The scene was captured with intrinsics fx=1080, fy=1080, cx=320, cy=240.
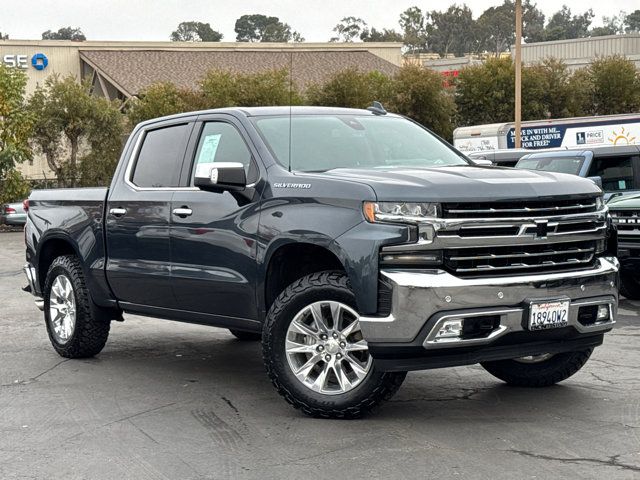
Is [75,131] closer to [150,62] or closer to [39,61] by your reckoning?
[150,62]

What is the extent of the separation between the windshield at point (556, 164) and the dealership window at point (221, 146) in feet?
27.2

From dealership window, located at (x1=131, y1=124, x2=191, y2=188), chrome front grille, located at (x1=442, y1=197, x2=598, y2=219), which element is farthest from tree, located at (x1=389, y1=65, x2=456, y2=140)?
chrome front grille, located at (x1=442, y1=197, x2=598, y2=219)

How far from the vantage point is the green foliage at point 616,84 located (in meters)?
49.9

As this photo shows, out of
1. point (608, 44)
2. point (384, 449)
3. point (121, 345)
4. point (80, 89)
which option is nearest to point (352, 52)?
point (608, 44)

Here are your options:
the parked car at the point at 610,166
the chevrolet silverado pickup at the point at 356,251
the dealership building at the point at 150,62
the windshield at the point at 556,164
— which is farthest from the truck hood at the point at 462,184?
the dealership building at the point at 150,62

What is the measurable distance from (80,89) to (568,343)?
106 feet

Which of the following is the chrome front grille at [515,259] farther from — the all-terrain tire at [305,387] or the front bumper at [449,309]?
the all-terrain tire at [305,387]

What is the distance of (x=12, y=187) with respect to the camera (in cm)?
3438

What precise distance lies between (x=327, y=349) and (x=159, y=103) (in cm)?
4049

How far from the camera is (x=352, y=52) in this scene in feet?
209

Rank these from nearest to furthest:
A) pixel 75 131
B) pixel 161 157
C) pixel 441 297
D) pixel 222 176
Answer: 1. pixel 441 297
2. pixel 222 176
3. pixel 161 157
4. pixel 75 131

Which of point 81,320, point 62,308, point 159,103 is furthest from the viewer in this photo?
point 159,103

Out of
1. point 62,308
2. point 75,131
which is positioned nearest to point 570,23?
point 75,131

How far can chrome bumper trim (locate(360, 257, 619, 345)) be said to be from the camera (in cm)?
602
